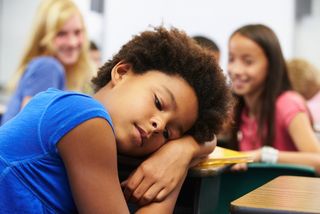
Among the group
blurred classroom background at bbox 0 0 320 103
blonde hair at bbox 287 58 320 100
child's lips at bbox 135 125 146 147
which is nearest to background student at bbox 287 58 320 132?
blonde hair at bbox 287 58 320 100

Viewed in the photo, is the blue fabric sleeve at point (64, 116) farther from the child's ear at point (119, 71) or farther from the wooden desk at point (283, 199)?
the wooden desk at point (283, 199)

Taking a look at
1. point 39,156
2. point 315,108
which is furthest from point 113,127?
point 315,108

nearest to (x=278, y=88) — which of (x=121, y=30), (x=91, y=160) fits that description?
(x=91, y=160)

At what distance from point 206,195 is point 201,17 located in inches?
174

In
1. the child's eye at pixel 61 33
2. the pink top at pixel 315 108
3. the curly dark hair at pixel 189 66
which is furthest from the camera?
the pink top at pixel 315 108

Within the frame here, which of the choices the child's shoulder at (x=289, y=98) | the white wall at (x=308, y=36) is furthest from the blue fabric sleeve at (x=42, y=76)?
the white wall at (x=308, y=36)

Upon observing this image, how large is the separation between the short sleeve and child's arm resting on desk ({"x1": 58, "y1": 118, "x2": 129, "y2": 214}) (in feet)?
5.06

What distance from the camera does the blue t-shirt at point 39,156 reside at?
44.4 inches

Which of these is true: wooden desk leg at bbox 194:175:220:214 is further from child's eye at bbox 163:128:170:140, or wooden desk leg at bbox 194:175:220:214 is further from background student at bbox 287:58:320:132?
background student at bbox 287:58:320:132

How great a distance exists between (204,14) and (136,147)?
456 centimetres

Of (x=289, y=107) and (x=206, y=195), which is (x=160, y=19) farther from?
(x=206, y=195)

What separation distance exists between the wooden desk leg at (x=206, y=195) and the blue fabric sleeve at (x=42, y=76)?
1.44m

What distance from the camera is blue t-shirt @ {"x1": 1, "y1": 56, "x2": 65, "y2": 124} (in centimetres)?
277

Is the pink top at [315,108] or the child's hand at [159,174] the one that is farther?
the pink top at [315,108]
